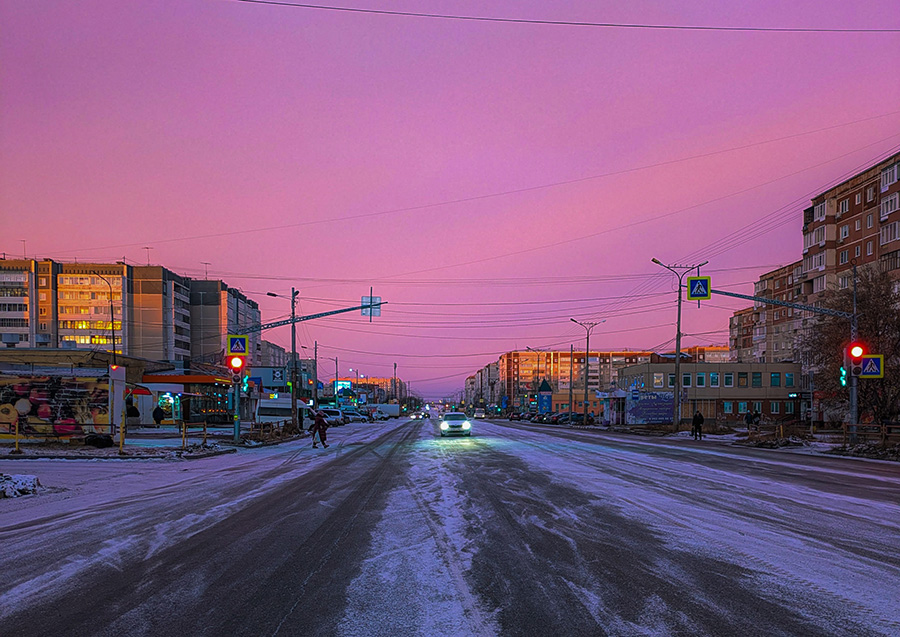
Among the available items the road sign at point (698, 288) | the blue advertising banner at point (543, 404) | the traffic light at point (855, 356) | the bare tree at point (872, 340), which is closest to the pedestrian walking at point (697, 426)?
the bare tree at point (872, 340)

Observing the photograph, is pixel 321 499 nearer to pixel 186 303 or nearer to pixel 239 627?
pixel 239 627

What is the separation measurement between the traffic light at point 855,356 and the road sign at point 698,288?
6.00m

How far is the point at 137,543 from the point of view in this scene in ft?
27.1

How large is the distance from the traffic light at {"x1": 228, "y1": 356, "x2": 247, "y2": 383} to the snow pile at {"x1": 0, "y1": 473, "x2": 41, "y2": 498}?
1388 centimetres

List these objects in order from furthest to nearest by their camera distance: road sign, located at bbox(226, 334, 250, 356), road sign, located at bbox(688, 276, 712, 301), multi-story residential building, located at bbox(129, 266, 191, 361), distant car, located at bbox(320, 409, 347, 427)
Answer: multi-story residential building, located at bbox(129, 266, 191, 361)
distant car, located at bbox(320, 409, 347, 427)
road sign, located at bbox(226, 334, 250, 356)
road sign, located at bbox(688, 276, 712, 301)

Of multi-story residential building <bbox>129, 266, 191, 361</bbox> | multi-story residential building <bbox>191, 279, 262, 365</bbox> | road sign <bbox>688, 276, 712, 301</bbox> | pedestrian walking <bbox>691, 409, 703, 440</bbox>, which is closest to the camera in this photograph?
road sign <bbox>688, 276, 712, 301</bbox>

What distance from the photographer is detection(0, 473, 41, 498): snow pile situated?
12.5 meters

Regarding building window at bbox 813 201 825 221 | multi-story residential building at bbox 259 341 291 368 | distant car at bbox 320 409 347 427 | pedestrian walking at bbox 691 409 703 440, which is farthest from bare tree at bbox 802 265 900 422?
multi-story residential building at bbox 259 341 291 368

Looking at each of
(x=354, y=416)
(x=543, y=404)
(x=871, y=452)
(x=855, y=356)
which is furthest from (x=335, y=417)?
(x=543, y=404)

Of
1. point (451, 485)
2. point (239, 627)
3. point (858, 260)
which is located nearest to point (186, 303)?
point (858, 260)

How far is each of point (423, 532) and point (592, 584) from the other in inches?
122

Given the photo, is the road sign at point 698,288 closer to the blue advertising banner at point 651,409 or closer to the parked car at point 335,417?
the blue advertising banner at point 651,409

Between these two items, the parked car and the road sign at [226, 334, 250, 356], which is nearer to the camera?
the road sign at [226, 334, 250, 356]

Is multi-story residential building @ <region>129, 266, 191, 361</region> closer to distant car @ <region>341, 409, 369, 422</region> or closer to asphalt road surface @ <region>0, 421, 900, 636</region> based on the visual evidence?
distant car @ <region>341, 409, 369, 422</region>
